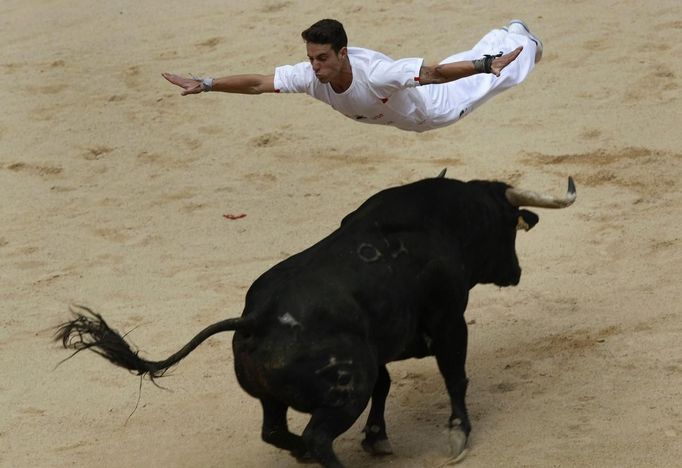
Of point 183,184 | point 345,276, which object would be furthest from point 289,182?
point 345,276

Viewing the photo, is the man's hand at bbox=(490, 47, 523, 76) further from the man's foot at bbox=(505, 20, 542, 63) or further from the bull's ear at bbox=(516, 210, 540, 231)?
the man's foot at bbox=(505, 20, 542, 63)

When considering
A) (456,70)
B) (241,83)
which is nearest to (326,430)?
(456,70)

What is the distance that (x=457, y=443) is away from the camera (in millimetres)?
6828

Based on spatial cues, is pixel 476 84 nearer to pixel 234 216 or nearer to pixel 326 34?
pixel 326 34

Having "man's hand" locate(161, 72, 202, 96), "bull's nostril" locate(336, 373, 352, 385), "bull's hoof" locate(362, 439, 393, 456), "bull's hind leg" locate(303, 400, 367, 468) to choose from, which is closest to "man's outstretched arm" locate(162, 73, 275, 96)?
"man's hand" locate(161, 72, 202, 96)

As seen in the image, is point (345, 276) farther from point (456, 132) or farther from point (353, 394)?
point (456, 132)

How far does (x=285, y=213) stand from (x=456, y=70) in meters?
3.29

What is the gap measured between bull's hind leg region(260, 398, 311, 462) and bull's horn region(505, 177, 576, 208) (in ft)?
6.15

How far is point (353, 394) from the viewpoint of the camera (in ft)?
20.7

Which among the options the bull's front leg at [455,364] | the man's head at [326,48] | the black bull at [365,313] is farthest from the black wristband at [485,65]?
the bull's front leg at [455,364]

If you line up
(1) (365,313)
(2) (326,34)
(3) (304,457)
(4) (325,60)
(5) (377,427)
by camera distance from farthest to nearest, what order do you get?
(4) (325,60), (2) (326,34), (5) (377,427), (3) (304,457), (1) (365,313)

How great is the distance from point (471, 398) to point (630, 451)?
125cm

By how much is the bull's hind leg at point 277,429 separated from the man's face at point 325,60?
203cm

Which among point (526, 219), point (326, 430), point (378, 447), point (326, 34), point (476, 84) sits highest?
point (326, 34)
